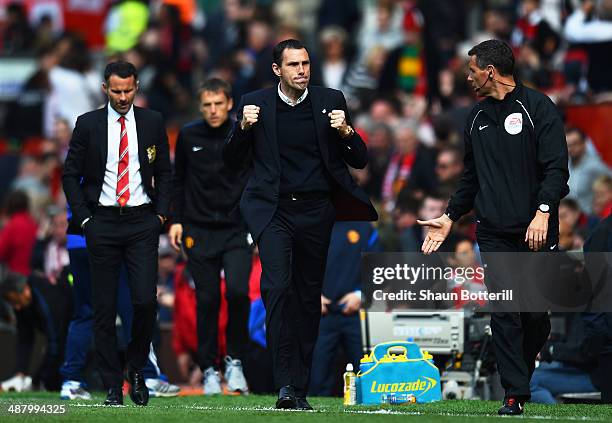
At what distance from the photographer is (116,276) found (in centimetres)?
1141

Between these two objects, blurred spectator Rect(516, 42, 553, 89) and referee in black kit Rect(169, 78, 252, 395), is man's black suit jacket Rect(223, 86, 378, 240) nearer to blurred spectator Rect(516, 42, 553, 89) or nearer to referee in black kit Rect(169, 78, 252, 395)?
referee in black kit Rect(169, 78, 252, 395)

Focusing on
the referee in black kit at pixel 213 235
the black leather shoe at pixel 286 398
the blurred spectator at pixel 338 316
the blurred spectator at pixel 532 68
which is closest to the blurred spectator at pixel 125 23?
the blurred spectator at pixel 532 68

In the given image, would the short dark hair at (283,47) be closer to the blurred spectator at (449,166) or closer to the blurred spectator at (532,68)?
the blurred spectator at (449,166)

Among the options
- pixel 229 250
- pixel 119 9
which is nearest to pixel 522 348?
pixel 229 250

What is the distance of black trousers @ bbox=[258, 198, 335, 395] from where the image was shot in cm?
1044

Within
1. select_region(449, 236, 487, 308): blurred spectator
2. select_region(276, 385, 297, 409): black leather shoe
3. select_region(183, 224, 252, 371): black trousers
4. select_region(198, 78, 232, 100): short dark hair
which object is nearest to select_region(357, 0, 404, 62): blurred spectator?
select_region(198, 78, 232, 100): short dark hair

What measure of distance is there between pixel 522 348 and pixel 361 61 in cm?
1137

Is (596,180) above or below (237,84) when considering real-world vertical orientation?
below

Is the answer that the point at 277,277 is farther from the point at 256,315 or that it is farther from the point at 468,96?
the point at 468,96

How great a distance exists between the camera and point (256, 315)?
1462cm

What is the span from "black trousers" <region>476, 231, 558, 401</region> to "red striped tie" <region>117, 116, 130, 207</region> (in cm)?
259

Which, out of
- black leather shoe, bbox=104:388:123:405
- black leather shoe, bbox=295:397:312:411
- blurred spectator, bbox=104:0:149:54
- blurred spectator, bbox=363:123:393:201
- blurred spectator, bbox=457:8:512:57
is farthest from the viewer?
blurred spectator, bbox=104:0:149:54

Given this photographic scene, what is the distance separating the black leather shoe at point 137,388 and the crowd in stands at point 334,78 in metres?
2.95

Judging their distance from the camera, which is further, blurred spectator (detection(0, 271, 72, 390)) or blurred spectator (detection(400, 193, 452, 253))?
blurred spectator (detection(400, 193, 452, 253))
